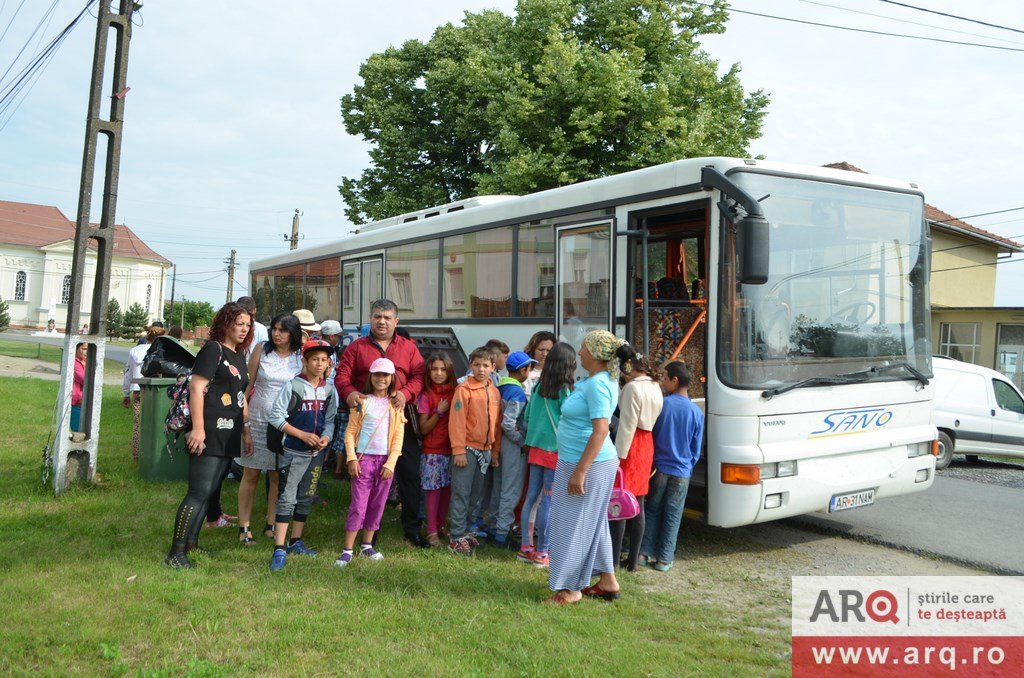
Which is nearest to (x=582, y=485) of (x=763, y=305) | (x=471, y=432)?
(x=471, y=432)

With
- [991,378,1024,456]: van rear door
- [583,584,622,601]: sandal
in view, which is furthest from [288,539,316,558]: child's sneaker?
[991,378,1024,456]: van rear door

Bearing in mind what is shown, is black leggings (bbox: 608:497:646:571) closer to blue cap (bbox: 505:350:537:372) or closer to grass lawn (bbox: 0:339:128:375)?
blue cap (bbox: 505:350:537:372)

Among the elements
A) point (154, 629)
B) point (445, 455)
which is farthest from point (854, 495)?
point (154, 629)

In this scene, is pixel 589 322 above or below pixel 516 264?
below

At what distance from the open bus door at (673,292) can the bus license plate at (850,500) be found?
1.01m

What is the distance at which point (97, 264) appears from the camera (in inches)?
339

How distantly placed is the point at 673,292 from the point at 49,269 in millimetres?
70929

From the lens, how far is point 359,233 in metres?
12.5

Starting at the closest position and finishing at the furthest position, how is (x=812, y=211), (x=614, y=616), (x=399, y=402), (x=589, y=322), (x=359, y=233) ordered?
(x=614, y=616) → (x=399, y=402) → (x=812, y=211) → (x=589, y=322) → (x=359, y=233)

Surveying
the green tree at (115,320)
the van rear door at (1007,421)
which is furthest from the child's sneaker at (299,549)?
the green tree at (115,320)

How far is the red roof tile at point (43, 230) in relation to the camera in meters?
67.6

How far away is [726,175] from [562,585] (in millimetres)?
3283

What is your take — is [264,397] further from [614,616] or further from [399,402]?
[614,616]

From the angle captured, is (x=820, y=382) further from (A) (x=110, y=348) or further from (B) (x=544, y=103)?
(A) (x=110, y=348)
